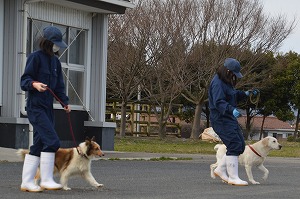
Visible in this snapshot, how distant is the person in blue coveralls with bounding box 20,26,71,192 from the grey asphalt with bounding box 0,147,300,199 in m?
0.24

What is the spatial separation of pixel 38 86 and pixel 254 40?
30.2 m

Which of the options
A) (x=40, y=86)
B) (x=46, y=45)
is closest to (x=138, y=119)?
(x=46, y=45)

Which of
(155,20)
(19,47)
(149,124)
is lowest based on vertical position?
(149,124)

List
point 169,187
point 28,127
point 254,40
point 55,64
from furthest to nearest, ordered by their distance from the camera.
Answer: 1. point 254,40
2. point 28,127
3. point 169,187
4. point 55,64

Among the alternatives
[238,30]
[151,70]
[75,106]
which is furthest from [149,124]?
[75,106]

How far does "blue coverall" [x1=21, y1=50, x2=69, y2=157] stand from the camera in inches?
369

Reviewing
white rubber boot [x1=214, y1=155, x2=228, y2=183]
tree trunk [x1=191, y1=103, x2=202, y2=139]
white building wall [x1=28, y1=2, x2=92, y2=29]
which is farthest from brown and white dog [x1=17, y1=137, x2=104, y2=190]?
tree trunk [x1=191, y1=103, x2=202, y2=139]

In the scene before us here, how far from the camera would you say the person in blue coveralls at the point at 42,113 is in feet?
30.8

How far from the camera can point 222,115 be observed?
37.1 feet

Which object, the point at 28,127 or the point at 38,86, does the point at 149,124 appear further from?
the point at 38,86

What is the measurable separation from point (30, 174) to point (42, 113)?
80 centimetres

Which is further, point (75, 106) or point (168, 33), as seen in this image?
point (168, 33)

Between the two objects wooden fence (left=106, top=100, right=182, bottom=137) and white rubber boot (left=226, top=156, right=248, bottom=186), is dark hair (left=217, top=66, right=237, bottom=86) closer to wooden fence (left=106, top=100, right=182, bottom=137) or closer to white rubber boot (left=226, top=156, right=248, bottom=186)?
white rubber boot (left=226, top=156, right=248, bottom=186)

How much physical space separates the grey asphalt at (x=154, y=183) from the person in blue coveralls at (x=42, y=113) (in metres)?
0.24
